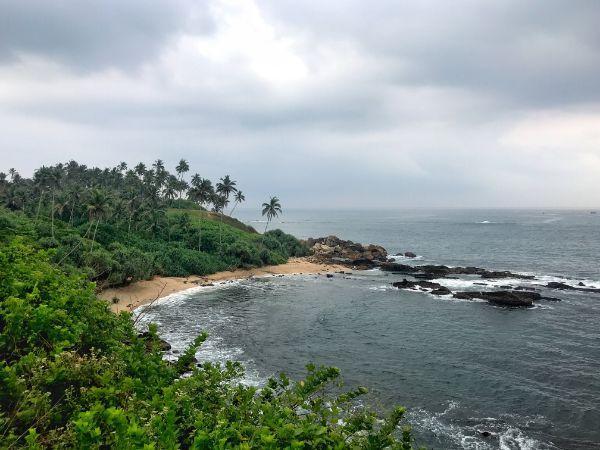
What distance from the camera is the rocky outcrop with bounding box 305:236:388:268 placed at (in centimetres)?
9006

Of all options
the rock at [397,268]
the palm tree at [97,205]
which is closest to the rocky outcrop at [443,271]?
the rock at [397,268]

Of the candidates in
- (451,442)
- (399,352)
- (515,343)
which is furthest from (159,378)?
(515,343)

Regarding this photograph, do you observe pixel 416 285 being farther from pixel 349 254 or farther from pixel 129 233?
pixel 129 233

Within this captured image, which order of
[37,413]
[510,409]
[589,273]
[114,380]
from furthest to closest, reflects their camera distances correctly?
[589,273] → [510,409] → [114,380] → [37,413]

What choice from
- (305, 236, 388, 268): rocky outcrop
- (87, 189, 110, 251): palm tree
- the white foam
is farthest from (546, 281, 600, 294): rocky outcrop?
(87, 189, 110, 251): palm tree

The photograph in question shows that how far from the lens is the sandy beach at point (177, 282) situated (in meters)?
49.2

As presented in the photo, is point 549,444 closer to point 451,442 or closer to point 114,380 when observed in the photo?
point 451,442

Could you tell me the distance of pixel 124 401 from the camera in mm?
8516

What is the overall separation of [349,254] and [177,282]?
1921 inches

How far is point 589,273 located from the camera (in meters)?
76.1

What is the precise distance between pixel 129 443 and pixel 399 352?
31650 mm

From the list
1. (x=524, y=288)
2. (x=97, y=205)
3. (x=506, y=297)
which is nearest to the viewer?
(x=506, y=297)

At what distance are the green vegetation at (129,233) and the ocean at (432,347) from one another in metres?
9.56

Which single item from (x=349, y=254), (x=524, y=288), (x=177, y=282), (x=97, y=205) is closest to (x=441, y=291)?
(x=524, y=288)
